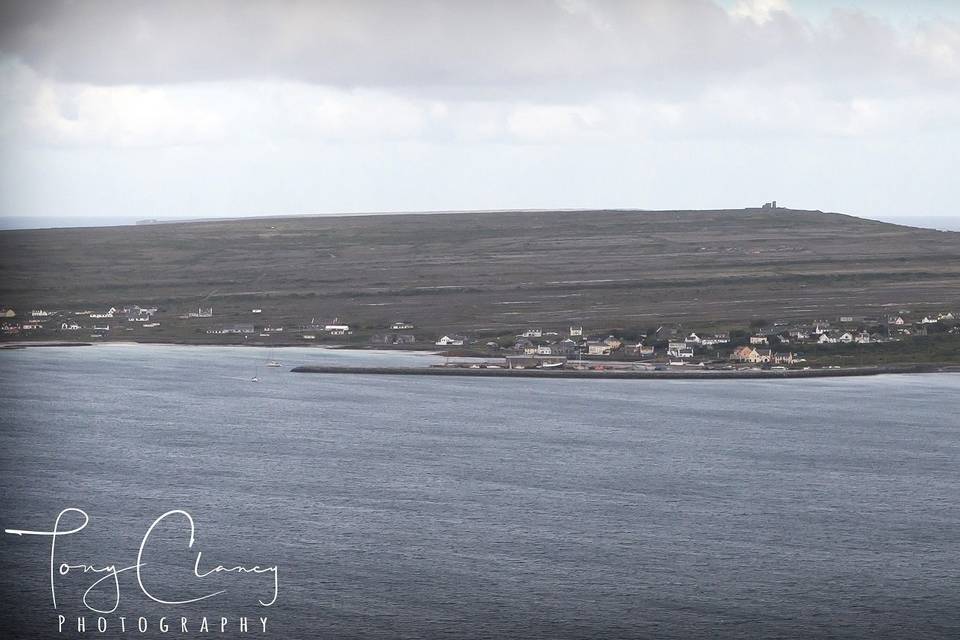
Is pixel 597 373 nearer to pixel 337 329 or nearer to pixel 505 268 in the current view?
pixel 337 329

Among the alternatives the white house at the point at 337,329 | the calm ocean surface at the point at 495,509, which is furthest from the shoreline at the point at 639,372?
the white house at the point at 337,329

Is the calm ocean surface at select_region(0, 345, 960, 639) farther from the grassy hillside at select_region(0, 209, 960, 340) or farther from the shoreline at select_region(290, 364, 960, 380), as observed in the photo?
→ the grassy hillside at select_region(0, 209, 960, 340)

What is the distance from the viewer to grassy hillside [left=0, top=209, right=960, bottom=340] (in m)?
55.8

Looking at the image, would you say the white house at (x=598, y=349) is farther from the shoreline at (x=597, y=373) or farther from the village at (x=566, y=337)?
the shoreline at (x=597, y=373)

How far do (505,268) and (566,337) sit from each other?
20.2m

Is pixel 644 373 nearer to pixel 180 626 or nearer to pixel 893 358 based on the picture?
pixel 893 358

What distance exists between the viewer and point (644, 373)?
40.8m

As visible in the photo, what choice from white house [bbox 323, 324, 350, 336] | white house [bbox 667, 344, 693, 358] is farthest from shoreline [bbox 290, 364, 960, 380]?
white house [bbox 323, 324, 350, 336]

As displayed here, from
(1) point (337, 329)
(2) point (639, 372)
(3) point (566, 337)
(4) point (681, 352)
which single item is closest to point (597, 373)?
(2) point (639, 372)

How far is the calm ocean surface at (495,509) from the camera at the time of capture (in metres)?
15.8

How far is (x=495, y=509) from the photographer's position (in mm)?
20656

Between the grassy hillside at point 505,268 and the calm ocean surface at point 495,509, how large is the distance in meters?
15.8

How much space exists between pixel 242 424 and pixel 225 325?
985 inches

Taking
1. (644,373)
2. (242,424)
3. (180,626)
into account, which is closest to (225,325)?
(644,373)
